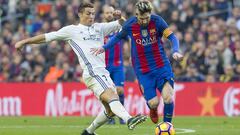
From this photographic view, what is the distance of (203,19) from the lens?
98.9 feet

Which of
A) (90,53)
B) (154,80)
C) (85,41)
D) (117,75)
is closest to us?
(90,53)

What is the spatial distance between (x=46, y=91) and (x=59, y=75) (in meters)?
1.58

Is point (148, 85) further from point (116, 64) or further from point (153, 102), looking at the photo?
point (116, 64)

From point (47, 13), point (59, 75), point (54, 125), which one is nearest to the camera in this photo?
point (54, 125)

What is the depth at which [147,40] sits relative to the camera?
1608 cm

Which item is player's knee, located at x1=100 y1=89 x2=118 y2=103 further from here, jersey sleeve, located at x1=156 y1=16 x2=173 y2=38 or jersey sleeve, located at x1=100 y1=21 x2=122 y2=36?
jersey sleeve, located at x1=156 y1=16 x2=173 y2=38

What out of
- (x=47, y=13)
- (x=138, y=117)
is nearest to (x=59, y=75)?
(x=47, y=13)

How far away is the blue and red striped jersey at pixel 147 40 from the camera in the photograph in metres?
16.0

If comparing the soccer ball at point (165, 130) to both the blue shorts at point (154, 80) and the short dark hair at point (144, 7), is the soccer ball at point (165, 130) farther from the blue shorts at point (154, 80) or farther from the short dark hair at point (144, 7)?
the short dark hair at point (144, 7)

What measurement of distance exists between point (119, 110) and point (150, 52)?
4.85ft

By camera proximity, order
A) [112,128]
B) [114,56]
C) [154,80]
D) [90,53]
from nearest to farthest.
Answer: [90,53] < [154,80] < [112,128] < [114,56]

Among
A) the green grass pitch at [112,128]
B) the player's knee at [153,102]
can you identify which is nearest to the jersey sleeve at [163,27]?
the player's knee at [153,102]

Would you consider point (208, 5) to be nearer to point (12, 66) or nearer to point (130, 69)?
point (130, 69)

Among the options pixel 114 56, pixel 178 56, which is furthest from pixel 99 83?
pixel 114 56
